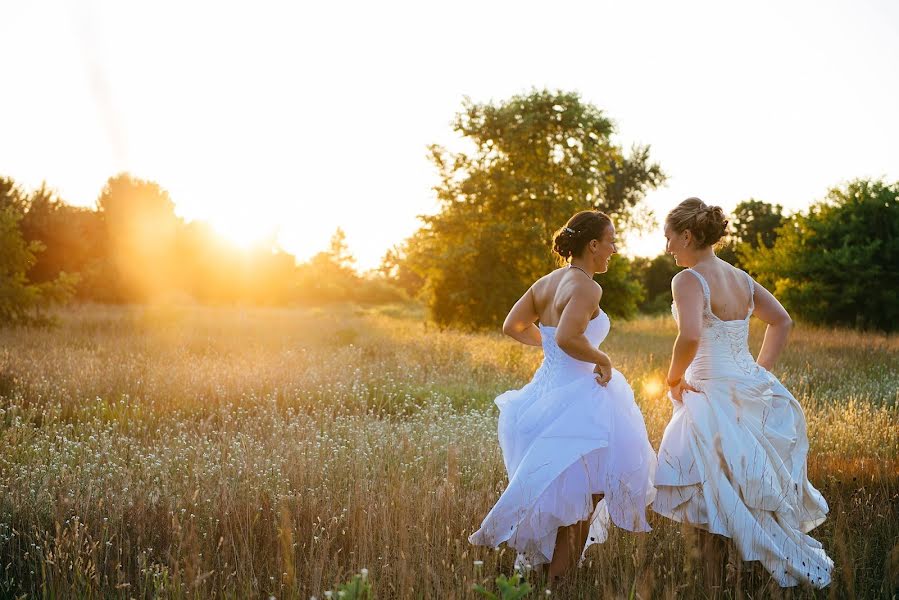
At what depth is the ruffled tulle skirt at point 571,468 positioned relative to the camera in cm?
346

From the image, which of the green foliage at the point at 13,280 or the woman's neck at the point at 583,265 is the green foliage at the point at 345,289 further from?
the woman's neck at the point at 583,265

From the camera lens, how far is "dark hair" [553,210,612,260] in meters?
3.58

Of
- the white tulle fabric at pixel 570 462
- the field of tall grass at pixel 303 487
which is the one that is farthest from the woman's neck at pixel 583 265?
the field of tall grass at pixel 303 487

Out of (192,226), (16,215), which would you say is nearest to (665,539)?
(16,215)

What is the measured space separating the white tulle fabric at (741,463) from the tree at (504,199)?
17636 mm

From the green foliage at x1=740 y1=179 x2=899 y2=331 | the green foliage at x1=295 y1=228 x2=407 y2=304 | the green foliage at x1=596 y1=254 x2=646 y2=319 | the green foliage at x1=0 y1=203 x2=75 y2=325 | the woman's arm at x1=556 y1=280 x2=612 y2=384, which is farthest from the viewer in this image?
the green foliage at x1=295 y1=228 x2=407 y2=304

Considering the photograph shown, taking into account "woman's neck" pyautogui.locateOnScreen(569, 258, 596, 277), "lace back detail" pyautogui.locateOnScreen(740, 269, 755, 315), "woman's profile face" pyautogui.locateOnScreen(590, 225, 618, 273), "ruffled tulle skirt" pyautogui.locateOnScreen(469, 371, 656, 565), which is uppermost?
"woman's profile face" pyautogui.locateOnScreen(590, 225, 618, 273)

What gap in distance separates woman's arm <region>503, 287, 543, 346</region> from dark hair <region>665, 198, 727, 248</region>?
957mm

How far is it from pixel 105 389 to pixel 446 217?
1533 centimetres

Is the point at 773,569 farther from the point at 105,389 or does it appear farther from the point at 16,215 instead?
the point at 16,215

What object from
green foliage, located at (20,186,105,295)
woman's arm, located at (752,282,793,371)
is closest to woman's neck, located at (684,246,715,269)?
woman's arm, located at (752,282,793,371)

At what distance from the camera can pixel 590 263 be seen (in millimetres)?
3639

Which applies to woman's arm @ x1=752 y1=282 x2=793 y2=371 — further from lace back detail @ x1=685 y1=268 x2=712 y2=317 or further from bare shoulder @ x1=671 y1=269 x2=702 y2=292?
bare shoulder @ x1=671 y1=269 x2=702 y2=292

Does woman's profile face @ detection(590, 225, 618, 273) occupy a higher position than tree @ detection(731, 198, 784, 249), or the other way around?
tree @ detection(731, 198, 784, 249)
